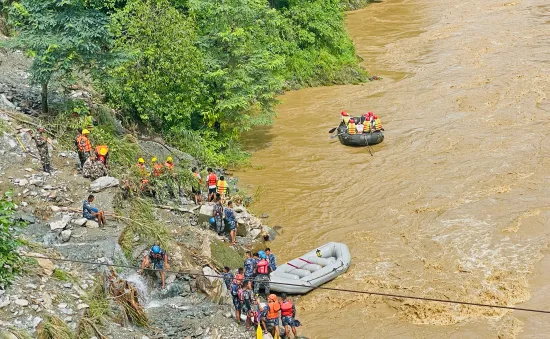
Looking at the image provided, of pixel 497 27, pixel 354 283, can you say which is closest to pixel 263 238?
pixel 354 283

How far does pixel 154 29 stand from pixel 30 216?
30.0 feet

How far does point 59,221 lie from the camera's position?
1510 centimetres

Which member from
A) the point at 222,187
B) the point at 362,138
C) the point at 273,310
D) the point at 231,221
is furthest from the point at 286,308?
the point at 362,138

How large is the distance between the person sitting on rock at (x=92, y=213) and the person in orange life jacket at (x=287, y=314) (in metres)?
4.91

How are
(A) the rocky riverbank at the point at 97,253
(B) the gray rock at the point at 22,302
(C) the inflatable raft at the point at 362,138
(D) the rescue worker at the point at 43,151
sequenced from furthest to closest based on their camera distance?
1. (C) the inflatable raft at the point at 362,138
2. (D) the rescue worker at the point at 43,151
3. (A) the rocky riverbank at the point at 97,253
4. (B) the gray rock at the point at 22,302

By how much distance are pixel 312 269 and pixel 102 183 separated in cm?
600

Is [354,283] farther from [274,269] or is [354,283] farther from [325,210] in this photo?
[325,210]

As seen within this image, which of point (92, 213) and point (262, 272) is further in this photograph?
point (262, 272)

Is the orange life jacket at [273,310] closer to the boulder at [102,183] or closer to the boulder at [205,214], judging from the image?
the boulder at [205,214]

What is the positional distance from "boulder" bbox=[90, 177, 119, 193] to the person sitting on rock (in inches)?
Answer: 44.1

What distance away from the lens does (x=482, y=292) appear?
15.4 m

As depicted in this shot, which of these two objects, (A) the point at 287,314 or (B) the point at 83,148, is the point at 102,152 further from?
(A) the point at 287,314

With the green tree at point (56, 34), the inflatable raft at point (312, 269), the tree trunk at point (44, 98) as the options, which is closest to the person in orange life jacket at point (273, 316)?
the inflatable raft at point (312, 269)

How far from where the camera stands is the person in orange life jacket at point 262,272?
608 inches
